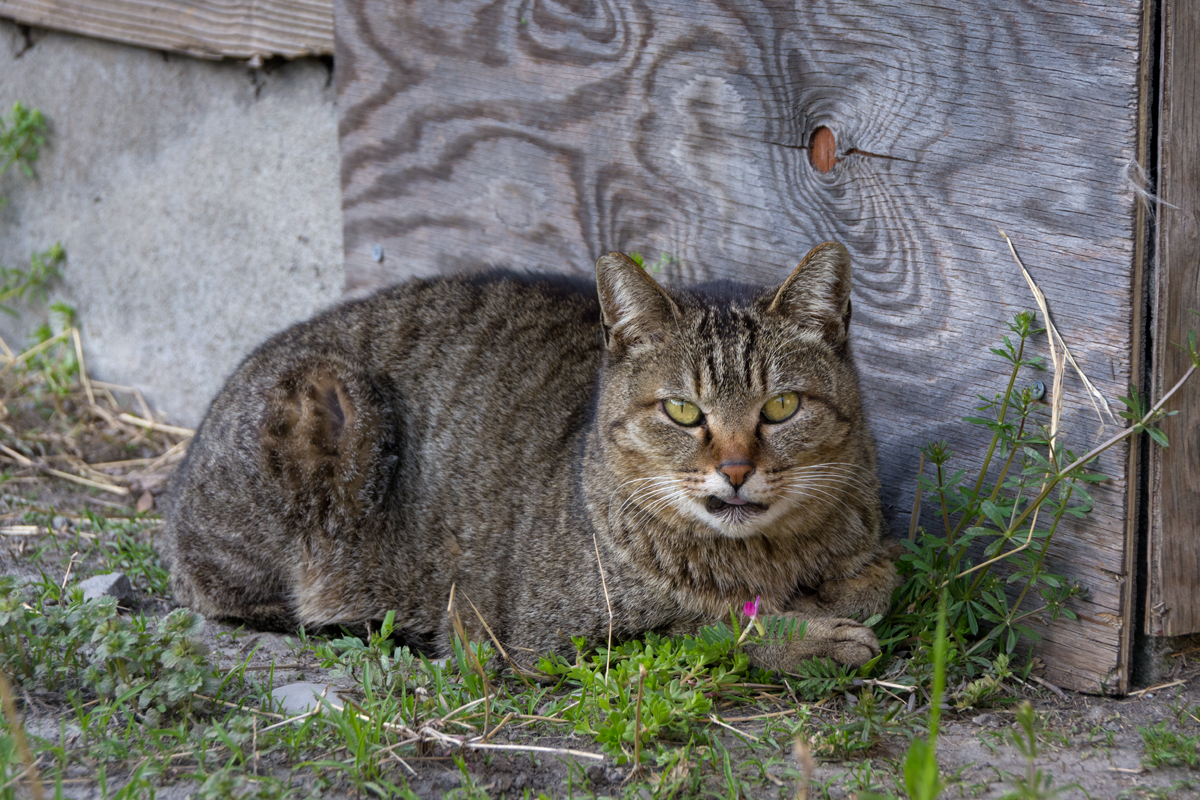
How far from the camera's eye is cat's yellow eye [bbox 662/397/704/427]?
285cm

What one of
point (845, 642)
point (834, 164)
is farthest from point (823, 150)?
point (845, 642)

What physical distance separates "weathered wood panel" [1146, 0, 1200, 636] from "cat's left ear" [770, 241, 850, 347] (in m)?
0.77

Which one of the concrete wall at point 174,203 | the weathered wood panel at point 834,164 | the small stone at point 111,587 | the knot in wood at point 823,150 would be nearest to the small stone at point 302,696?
the small stone at point 111,587

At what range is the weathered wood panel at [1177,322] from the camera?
7.98ft

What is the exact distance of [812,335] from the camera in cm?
289

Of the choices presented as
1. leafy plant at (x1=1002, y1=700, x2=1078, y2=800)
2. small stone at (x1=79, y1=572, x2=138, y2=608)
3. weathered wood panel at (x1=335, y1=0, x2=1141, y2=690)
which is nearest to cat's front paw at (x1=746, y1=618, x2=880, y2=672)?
leafy plant at (x1=1002, y1=700, x2=1078, y2=800)

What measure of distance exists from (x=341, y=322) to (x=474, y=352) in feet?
1.74

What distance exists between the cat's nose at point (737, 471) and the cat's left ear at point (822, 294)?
0.48m

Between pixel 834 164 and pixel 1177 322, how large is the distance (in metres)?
1.09

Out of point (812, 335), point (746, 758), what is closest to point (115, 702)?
point (746, 758)

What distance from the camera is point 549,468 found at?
11.1 feet

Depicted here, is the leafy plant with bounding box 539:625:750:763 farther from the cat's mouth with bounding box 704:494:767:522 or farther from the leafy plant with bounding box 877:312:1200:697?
the leafy plant with bounding box 877:312:1200:697

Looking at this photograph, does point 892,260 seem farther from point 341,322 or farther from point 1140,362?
point 341,322

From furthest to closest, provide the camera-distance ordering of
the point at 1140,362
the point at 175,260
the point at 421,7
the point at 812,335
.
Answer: the point at 175,260
the point at 421,7
the point at 812,335
the point at 1140,362
